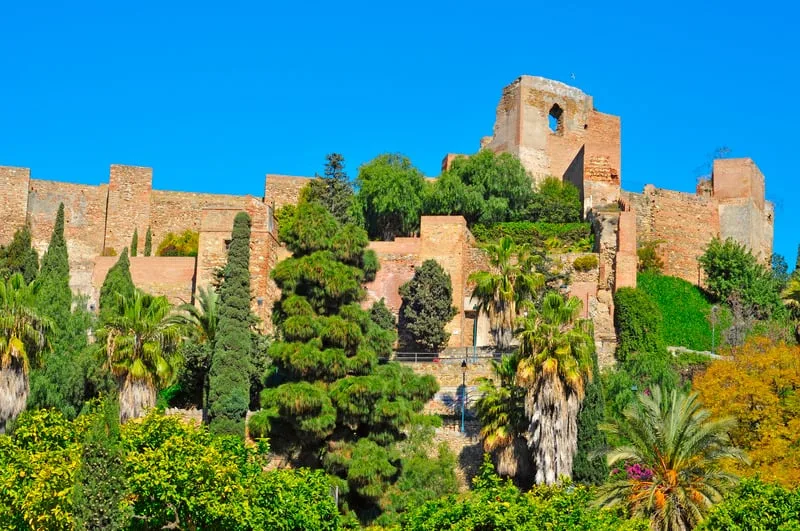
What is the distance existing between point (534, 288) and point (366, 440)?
946cm

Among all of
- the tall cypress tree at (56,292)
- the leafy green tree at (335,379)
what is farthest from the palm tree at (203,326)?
the leafy green tree at (335,379)

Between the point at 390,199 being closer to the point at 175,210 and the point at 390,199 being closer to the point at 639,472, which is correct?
the point at 175,210

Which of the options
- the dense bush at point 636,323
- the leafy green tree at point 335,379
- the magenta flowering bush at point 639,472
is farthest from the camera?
the dense bush at point 636,323

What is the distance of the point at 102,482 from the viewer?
23.0 metres

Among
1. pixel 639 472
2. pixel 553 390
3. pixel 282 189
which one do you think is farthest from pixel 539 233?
pixel 639 472

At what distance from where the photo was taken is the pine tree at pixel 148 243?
51.2 m

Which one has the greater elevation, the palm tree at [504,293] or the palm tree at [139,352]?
the palm tree at [504,293]

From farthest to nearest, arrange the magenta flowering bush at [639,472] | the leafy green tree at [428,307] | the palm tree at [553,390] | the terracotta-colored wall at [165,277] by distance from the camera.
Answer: the terracotta-colored wall at [165,277]
the leafy green tree at [428,307]
the palm tree at [553,390]
the magenta flowering bush at [639,472]

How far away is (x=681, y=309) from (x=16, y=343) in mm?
21503

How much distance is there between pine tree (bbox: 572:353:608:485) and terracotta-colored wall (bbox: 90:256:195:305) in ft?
49.1

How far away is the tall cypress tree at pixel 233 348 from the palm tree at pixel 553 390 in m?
6.64

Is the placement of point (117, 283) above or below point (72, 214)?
below

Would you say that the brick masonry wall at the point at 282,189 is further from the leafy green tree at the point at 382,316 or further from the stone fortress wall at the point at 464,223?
the leafy green tree at the point at 382,316

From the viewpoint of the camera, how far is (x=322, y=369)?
30.2 metres
